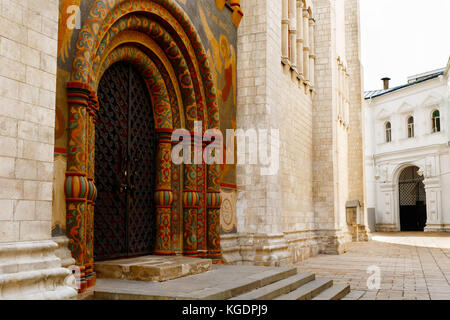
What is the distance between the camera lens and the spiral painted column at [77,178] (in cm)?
549

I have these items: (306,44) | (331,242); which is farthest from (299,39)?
(331,242)

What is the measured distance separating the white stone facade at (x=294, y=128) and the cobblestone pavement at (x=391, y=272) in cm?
89

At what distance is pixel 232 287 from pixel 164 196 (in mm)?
2624

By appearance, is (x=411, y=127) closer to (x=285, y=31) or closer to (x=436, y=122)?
(x=436, y=122)

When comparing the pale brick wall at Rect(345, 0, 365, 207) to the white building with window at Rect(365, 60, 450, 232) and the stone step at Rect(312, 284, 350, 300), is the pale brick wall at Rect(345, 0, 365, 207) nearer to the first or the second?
the white building with window at Rect(365, 60, 450, 232)

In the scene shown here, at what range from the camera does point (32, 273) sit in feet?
14.6

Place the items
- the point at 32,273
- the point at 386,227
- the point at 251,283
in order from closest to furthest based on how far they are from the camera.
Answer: the point at 32,273 → the point at 251,283 → the point at 386,227

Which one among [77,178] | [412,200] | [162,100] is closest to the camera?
[77,178]

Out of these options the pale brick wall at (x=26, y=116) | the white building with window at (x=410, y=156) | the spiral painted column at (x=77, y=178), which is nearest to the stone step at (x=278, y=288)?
the spiral painted column at (x=77, y=178)

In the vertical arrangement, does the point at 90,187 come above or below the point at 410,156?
below

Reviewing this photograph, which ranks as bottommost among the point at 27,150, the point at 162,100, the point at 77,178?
the point at 77,178

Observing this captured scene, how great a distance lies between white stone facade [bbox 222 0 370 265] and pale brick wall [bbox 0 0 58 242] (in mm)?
5489

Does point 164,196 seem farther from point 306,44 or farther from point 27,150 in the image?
point 306,44

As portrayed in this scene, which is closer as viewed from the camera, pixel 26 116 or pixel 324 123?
pixel 26 116
